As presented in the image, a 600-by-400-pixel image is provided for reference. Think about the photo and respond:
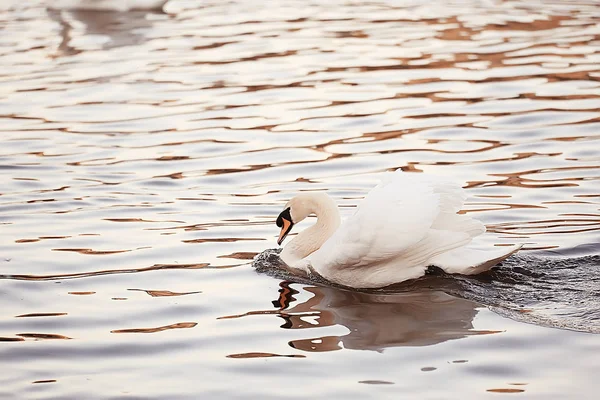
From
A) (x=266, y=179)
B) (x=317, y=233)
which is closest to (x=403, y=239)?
(x=317, y=233)

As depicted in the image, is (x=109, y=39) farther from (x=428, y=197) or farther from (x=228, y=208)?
(x=428, y=197)

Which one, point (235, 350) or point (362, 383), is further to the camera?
point (235, 350)

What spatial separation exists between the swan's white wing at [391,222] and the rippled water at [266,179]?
298 mm

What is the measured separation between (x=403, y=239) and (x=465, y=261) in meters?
0.50

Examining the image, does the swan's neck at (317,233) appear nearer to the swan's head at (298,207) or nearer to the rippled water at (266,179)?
the swan's head at (298,207)

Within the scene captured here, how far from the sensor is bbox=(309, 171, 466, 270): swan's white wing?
7.05m

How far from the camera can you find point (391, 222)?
706cm

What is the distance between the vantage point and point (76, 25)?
1991 cm

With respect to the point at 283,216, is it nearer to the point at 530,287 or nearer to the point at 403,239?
the point at 403,239

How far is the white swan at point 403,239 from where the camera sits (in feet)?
23.2

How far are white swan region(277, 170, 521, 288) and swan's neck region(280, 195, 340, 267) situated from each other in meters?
0.36

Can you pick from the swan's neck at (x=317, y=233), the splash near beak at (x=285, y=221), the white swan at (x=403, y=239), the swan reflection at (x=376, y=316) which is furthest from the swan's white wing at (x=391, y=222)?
the splash near beak at (x=285, y=221)

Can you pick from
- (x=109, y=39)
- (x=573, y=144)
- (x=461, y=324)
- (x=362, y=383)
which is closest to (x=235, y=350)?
(x=362, y=383)

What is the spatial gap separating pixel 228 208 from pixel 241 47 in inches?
314
